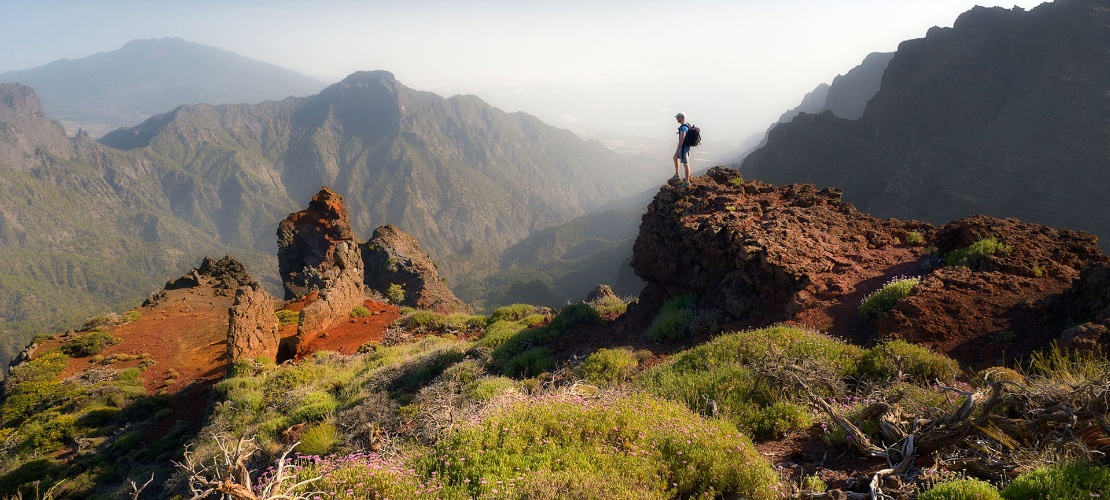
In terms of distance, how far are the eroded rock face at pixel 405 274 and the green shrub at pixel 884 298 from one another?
2547 cm

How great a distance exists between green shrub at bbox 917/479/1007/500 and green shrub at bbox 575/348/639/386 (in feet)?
14.7

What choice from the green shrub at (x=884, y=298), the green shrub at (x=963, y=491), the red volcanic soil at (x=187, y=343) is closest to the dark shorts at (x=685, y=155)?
the green shrub at (x=884, y=298)

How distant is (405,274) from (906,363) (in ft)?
101

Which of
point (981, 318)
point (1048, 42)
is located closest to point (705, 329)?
point (981, 318)

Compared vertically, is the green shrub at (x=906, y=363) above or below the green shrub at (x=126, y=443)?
above

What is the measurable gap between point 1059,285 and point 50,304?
188012 millimetres

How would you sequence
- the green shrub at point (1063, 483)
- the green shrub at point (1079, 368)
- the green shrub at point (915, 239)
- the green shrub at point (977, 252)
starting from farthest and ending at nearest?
the green shrub at point (915, 239)
the green shrub at point (977, 252)
the green shrub at point (1079, 368)
the green shrub at point (1063, 483)

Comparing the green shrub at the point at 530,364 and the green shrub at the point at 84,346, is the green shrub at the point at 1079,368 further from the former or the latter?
the green shrub at the point at 84,346

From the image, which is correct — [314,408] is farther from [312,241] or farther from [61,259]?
[61,259]

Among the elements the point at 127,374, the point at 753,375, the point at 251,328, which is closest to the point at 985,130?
the point at 753,375

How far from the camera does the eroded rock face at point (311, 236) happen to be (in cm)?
2831

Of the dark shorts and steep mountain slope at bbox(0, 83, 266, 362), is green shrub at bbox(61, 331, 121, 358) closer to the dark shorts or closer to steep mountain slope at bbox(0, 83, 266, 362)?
the dark shorts

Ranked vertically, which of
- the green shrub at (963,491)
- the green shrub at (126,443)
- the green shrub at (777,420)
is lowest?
the green shrub at (126,443)

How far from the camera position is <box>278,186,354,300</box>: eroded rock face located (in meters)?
28.3
